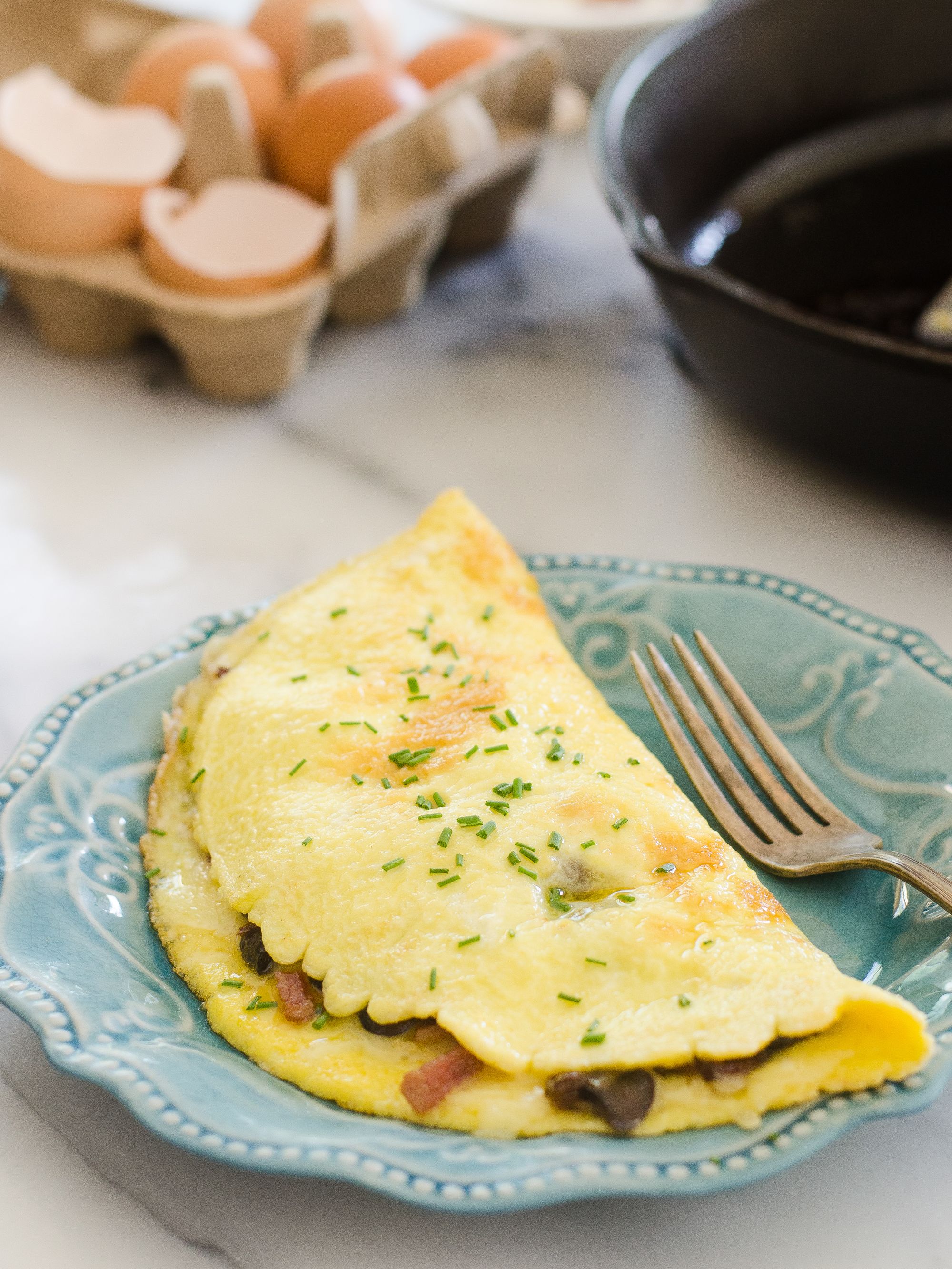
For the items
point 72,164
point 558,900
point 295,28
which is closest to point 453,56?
point 295,28

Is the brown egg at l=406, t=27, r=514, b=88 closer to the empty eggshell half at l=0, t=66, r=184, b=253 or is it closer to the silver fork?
the empty eggshell half at l=0, t=66, r=184, b=253

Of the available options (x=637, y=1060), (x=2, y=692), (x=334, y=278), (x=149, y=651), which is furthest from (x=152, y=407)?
(x=637, y=1060)

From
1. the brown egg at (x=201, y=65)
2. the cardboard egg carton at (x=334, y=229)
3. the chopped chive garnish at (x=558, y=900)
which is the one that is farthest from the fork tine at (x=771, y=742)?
the brown egg at (x=201, y=65)

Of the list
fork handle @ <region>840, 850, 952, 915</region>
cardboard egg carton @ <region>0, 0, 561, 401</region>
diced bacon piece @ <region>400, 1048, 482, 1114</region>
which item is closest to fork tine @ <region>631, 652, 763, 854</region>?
fork handle @ <region>840, 850, 952, 915</region>

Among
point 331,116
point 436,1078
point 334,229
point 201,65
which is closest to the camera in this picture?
point 436,1078

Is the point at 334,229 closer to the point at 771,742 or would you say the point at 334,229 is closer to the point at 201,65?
the point at 201,65

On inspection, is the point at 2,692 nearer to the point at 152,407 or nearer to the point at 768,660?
the point at 152,407

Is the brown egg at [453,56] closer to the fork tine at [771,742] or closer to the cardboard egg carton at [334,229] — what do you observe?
the cardboard egg carton at [334,229]

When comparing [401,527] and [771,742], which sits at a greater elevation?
[771,742]
